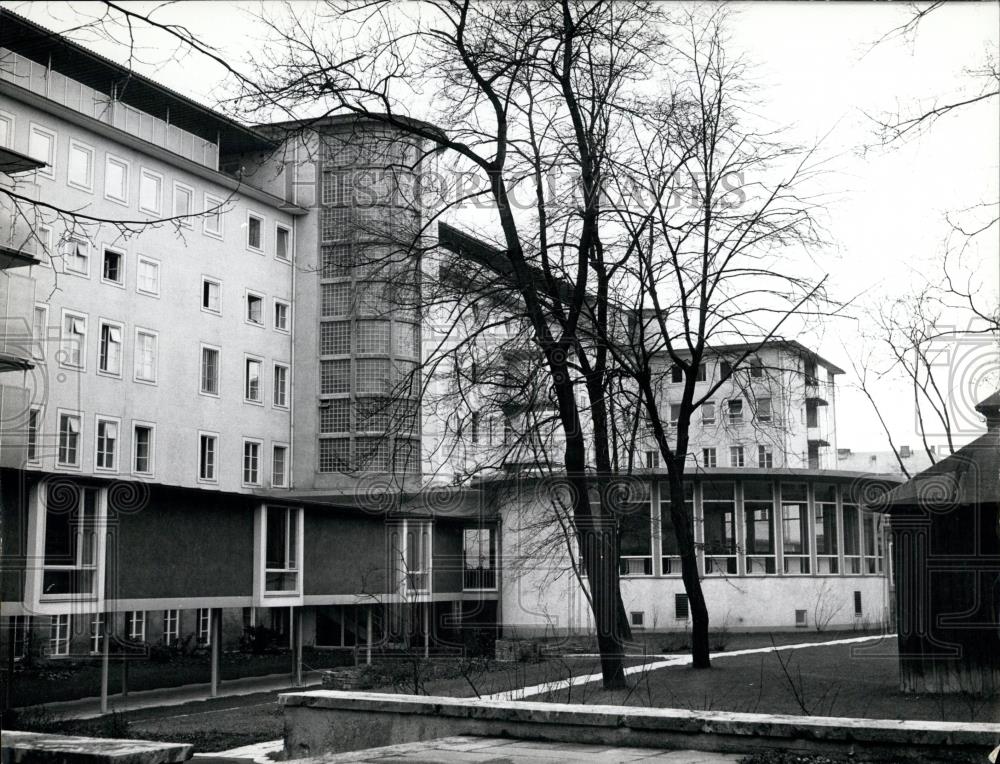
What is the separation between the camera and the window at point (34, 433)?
35625 mm

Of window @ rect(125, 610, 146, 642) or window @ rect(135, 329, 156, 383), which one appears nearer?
window @ rect(125, 610, 146, 642)

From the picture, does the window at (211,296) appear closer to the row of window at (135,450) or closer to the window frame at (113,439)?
the row of window at (135,450)

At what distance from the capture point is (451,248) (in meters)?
18.5

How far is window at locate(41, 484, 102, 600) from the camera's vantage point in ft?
77.9

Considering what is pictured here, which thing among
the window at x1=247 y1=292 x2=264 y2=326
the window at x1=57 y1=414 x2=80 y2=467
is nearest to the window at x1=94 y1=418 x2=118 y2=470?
the window at x1=57 y1=414 x2=80 y2=467

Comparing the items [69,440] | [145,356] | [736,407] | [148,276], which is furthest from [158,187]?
[736,407]

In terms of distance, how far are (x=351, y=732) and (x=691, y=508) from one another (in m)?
31.4

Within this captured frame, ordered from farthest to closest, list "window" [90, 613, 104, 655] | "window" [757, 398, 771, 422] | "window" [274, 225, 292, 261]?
1. "window" [274, 225, 292, 261]
2. "window" [90, 613, 104, 655]
3. "window" [757, 398, 771, 422]

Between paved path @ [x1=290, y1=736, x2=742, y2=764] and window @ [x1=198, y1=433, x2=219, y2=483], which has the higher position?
window @ [x1=198, y1=433, x2=219, y2=483]

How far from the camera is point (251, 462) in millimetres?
48469

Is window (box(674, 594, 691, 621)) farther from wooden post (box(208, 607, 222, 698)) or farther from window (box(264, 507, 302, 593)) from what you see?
wooden post (box(208, 607, 222, 698))

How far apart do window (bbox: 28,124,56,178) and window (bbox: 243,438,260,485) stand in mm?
14630

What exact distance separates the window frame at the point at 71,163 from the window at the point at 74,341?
4475 mm

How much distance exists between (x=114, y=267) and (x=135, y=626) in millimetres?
13074
